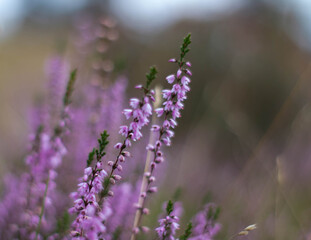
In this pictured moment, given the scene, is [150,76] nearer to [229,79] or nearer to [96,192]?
[96,192]

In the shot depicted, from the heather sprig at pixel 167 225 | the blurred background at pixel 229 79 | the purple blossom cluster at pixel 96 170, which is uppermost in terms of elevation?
the blurred background at pixel 229 79

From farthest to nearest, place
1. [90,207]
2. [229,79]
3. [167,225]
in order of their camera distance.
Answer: [229,79], [167,225], [90,207]

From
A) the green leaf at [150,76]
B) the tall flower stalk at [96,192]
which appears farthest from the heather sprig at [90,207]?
the green leaf at [150,76]

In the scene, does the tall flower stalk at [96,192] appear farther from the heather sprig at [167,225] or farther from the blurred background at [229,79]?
the blurred background at [229,79]

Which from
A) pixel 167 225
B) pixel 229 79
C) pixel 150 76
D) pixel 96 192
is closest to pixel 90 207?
pixel 96 192

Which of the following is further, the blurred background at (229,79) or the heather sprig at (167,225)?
the blurred background at (229,79)

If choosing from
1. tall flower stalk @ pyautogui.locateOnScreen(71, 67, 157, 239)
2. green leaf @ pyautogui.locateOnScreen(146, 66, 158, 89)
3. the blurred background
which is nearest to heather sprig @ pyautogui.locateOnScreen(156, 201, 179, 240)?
tall flower stalk @ pyautogui.locateOnScreen(71, 67, 157, 239)

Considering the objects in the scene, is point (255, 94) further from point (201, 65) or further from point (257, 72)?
point (201, 65)

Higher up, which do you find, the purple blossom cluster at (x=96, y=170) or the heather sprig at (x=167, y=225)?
the purple blossom cluster at (x=96, y=170)

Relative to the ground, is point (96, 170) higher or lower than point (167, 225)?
higher

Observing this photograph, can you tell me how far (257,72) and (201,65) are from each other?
1.98m

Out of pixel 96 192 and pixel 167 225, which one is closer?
pixel 96 192

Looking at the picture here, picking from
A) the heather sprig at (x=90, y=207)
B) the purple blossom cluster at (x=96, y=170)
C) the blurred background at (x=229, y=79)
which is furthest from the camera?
the blurred background at (x=229, y=79)

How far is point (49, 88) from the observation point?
4.06 metres
